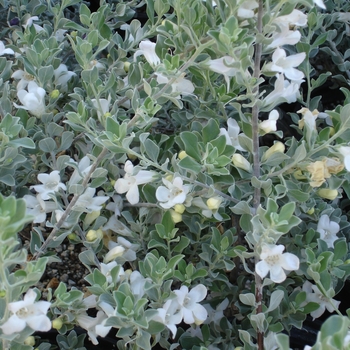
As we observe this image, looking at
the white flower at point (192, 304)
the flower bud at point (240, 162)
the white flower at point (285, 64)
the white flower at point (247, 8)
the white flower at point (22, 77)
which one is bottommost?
the white flower at point (192, 304)

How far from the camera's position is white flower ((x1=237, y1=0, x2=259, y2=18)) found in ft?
3.13

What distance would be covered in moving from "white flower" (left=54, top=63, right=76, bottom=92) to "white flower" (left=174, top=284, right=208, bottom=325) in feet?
2.24

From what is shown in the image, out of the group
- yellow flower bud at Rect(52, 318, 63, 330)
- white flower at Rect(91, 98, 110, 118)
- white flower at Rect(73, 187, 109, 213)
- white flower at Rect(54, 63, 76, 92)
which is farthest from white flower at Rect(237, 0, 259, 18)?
yellow flower bud at Rect(52, 318, 63, 330)

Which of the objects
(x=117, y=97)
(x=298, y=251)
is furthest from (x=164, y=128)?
(x=298, y=251)

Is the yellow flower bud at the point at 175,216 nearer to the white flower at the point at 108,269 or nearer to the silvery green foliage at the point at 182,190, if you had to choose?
the silvery green foliage at the point at 182,190

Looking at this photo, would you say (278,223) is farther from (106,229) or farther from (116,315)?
(106,229)

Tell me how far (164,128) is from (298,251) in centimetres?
61

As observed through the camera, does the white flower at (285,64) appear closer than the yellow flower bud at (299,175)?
Yes

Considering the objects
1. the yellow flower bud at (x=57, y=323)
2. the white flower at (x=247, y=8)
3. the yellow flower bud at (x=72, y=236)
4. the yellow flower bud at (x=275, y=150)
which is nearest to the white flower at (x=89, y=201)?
the yellow flower bud at (x=72, y=236)

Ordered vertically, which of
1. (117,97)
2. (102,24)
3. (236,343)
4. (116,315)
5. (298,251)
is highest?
(102,24)

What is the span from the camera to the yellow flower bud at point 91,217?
1199 millimetres

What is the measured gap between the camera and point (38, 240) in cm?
115

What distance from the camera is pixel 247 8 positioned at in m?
0.96

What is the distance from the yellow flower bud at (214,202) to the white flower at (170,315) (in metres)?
0.21
